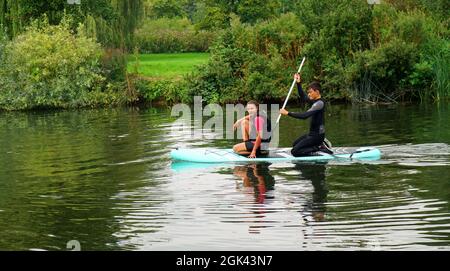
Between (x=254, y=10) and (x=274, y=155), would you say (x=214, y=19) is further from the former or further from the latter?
(x=274, y=155)

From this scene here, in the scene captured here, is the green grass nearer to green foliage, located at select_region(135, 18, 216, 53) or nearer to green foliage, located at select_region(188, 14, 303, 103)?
green foliage, located at select_region(188, 14, 303, 103)

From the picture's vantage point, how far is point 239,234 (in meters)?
12.3

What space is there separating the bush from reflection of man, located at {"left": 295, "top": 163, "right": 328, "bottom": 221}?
2107 cm

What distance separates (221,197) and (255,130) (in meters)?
4.04

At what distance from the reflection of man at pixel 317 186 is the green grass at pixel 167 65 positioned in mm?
20573

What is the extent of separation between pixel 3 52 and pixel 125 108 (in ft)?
20.7

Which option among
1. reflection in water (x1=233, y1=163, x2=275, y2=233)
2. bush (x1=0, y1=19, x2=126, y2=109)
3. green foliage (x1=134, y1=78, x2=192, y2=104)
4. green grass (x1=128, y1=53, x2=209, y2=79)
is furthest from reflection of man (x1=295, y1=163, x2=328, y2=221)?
bush (x1=0, y1=19, x2=126, y2=109)

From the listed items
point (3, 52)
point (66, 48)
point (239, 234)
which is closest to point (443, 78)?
point (66, 48)

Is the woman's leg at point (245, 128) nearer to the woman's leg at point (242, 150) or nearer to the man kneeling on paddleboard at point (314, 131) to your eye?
the woman's leg at point (242, 150)

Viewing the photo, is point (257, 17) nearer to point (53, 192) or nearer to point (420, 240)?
point (53, 192)

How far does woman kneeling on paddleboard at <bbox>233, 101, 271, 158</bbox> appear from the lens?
742 inches


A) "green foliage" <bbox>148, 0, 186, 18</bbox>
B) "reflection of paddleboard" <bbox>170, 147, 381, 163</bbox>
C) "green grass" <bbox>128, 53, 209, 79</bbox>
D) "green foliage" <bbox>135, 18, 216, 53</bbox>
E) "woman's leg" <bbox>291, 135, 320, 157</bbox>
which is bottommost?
"reflection of paddleboard" <bbox>170, 147, 381, 163</bbox>

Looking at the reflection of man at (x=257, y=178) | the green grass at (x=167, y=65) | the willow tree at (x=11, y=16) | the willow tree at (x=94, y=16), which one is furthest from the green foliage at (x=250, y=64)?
the reflection of man at (x=257, y=178)
